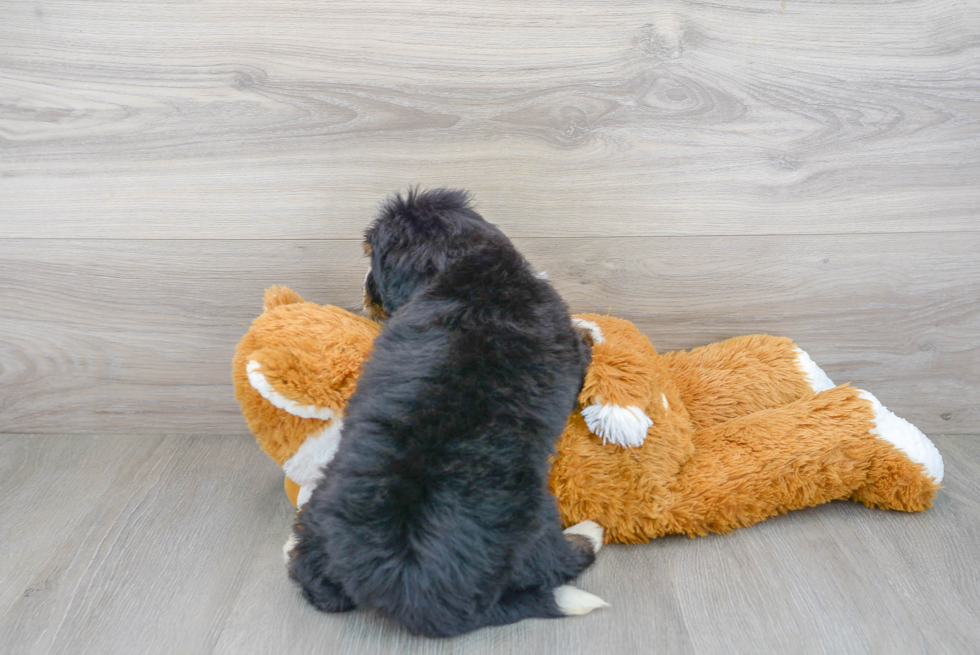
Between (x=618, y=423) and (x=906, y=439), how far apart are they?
47cm

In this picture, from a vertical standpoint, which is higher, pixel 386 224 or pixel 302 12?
pixel 302 12

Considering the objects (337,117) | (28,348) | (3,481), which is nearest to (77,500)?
(3,481)

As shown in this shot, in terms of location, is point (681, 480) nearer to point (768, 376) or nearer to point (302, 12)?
point (768, 376)

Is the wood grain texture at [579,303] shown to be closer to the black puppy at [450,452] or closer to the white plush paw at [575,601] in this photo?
the black puppy at [450,452]

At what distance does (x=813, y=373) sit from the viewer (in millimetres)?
1150

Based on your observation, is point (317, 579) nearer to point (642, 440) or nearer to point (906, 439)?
point (642, 440)

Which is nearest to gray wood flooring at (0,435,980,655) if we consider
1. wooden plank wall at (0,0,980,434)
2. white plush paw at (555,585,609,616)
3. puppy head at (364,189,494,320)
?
white plush paw at (555,585,609,616)

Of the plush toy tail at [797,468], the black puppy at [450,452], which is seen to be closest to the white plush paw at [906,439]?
the plush toy tail at [797,468]

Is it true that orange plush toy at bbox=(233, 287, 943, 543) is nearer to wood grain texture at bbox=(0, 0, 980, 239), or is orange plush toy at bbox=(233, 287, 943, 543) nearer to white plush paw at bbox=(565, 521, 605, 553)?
white plush paw at bbox=(565, 521, 605, 553)

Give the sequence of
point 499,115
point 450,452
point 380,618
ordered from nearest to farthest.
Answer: point 450,452, point 380,618, point 499,115

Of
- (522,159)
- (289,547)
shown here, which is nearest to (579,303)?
(522,159)

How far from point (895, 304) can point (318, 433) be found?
3.39ft

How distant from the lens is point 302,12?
3.58 feet

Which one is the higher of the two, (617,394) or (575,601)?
(617,394)
